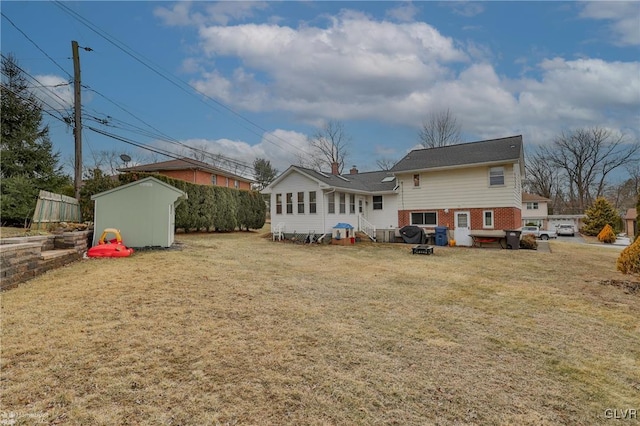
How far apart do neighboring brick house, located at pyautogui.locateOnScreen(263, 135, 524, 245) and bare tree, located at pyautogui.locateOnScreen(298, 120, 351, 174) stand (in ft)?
58.2

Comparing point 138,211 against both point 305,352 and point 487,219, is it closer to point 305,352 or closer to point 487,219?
point 305,352

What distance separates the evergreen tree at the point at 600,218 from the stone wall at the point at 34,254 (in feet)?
Answer: 131

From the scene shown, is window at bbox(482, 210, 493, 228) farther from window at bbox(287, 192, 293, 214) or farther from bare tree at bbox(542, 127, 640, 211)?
bare tree at bbox(542, 127, 640, 211)

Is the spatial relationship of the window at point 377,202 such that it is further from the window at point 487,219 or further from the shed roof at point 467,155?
the window at point 487,219

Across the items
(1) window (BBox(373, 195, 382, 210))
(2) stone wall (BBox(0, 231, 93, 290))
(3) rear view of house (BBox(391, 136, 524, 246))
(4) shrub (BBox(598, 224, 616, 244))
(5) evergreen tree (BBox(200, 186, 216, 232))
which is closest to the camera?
(2) stone wall (BBox(0, 231, 93, 290))

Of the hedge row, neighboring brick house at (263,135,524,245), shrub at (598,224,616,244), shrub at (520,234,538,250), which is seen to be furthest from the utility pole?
shrub at (598,224,616,244)

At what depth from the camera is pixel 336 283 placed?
7285 millimetres

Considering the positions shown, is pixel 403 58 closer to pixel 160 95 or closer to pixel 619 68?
pixel 619 68

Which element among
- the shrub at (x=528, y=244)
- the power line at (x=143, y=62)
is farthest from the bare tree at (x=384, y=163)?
the shrub at (x=528, y=244)

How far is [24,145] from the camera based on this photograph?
18.0 metres

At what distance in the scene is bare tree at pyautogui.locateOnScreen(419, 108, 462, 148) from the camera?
111ft

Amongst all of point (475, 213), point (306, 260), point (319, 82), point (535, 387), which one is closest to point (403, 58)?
point (319, 82)

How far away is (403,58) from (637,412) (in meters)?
17.6

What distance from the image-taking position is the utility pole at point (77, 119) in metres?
13.4
